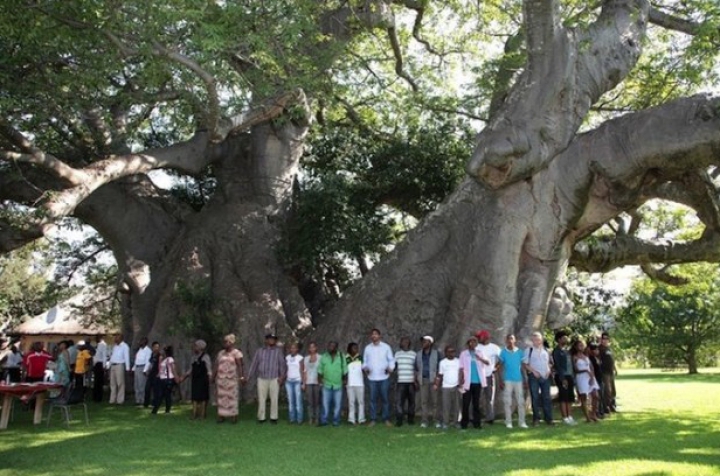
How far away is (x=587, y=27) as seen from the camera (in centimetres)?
1218

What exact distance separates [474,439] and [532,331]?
3160 mm

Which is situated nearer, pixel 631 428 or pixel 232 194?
pixel 631 428

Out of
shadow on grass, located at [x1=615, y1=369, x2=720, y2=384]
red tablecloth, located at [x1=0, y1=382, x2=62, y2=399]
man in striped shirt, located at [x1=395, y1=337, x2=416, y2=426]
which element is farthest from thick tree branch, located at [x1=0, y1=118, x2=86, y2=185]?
shadow on grass, located at [x1=615, y1=369, x2=720, y2=384]

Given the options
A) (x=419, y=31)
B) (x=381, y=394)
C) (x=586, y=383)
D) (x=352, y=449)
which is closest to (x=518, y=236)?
(x=586, y=383)

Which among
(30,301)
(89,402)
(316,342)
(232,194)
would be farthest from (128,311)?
(30,301)

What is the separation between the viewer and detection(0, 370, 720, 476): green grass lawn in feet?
24.5

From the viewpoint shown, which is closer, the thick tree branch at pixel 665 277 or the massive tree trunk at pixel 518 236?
the massive tree trunk at pixel 518 236

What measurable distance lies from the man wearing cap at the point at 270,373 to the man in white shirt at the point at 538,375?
429cm

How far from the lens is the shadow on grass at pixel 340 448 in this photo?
754 centimetres

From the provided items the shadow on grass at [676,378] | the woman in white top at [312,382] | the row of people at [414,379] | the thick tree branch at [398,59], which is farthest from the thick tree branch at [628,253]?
the shadow on grass at [676,378]

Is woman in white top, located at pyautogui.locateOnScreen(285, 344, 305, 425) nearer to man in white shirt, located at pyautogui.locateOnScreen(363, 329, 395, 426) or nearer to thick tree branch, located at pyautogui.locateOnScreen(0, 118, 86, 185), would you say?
man in white shirt, located at pyautogui.locateOnScreen(363, 329, 395, 426)

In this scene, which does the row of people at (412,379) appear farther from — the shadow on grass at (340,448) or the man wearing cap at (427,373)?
the shadow on grass at (340,448)

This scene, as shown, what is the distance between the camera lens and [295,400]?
1165 centimetres

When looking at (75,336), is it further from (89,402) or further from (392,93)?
(392,93)
